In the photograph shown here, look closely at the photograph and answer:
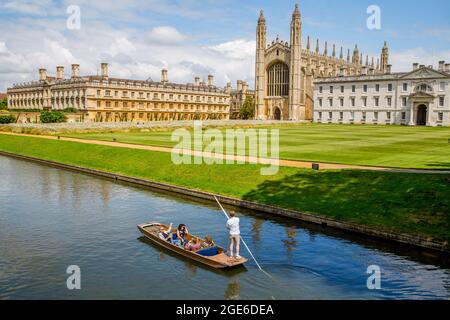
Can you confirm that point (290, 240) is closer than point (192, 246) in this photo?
No

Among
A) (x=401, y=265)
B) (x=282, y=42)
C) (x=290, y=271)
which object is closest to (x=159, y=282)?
(x=290, y=271)

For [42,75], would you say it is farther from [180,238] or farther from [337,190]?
[180,238]

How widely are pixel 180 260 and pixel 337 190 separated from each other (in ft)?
35.3

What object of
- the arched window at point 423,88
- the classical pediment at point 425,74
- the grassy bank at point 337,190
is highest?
the classical pediment at point 425,74

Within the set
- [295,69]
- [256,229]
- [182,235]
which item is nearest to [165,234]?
[182,235]

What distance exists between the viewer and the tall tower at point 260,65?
112250 millimetres

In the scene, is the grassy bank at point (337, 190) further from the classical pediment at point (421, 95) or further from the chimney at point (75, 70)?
the chimney at point (75, 70)

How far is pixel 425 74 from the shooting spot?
8056cm

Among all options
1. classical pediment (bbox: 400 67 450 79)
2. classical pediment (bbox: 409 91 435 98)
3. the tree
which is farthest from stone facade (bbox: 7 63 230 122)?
classical pediment (bbox: 409 91 435 98)

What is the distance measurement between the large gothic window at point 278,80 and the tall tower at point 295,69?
4307 millimetres

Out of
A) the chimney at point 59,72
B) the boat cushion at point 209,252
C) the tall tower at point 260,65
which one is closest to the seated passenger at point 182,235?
the boat cushion at point 209,252

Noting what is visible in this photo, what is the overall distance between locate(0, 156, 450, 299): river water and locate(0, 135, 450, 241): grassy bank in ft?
5.06

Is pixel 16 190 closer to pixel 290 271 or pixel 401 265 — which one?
pixel 290 271
